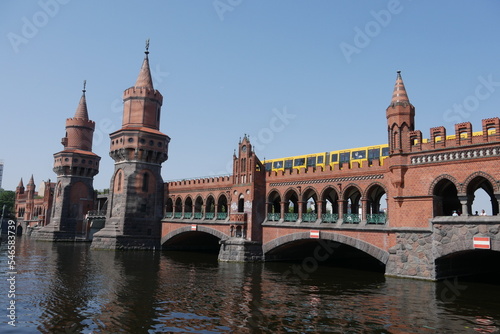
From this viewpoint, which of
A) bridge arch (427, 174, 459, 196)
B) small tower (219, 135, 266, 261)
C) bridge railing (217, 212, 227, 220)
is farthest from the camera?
bridge railing (217, 212, 227, 220)

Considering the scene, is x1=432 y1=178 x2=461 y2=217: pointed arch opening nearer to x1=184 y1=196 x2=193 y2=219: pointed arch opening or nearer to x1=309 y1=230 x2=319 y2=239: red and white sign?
x1=309 y1=230 x2=319 y2=239: red and white sign

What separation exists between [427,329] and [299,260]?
25612 millimetres

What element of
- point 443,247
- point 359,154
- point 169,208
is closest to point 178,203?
point 169,208

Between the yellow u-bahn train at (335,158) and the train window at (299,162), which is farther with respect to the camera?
the train window at (299,162)

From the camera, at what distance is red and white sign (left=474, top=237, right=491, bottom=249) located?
22.9 meters

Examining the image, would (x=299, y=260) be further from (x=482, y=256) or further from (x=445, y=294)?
(x=445, y=294)

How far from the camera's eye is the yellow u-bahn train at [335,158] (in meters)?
36.1

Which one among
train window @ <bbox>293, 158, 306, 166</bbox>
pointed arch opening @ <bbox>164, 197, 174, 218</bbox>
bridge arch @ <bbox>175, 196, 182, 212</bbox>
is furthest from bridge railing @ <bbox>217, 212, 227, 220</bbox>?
pointed arch opening @ <bbox>164, 197, 174, 218</bbox>

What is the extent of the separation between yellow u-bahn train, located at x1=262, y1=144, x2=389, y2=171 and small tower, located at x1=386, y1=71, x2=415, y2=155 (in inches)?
122

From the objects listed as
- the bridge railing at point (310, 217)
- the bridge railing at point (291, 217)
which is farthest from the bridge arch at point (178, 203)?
the bridge railing at point (310, 217)

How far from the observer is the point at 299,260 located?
4059 centimetres

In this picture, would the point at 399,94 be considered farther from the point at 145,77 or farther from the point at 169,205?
the point at 145,77

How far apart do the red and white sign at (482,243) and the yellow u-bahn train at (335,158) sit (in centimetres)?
959

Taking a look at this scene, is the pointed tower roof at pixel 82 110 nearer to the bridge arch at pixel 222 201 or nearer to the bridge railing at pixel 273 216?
the bridge arch at pixel 222 201
